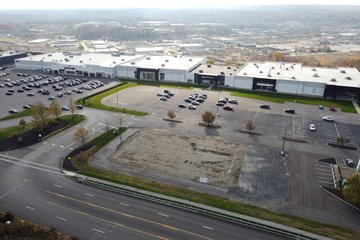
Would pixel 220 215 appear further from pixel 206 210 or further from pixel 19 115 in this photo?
pixel 19 115

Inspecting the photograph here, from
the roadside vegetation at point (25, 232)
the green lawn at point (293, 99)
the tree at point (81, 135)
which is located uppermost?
the tree at point (81, 135)

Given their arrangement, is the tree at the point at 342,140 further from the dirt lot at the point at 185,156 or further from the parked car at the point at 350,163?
the dirt lot at the point at 185,156

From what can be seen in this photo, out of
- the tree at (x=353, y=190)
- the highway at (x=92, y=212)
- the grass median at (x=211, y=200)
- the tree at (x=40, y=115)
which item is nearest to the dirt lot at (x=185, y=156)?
the grass median at (x=211, y=200)

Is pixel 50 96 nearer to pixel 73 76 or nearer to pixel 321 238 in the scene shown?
pixel 73 76

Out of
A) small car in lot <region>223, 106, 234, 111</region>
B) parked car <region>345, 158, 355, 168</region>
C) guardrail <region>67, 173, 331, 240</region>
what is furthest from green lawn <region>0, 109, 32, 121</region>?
parked car <region>345, 158, 355, 168</region>

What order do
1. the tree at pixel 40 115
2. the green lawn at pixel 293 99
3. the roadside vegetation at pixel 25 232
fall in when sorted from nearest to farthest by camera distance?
the roadside vegetation at pixel 25 232 < the tree at pixel 40 115 < the green lawn at pixel 293 99

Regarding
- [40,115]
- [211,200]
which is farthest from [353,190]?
[40,115]
